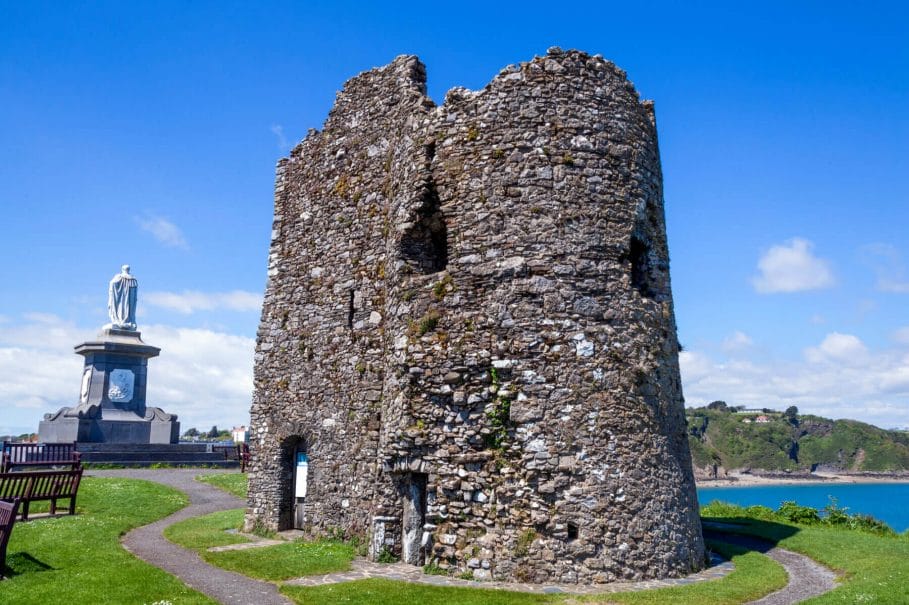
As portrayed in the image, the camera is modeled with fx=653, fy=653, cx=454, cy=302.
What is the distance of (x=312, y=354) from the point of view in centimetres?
1673

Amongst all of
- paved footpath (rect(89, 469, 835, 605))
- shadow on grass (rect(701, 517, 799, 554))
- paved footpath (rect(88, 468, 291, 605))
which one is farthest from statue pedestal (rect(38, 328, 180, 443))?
shadow on grass (rect(701, 517, 799, 554))

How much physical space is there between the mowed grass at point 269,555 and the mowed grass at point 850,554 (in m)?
8.35

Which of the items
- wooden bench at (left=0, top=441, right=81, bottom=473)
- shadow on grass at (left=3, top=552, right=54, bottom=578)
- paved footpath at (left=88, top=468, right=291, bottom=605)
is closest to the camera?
paved footpath at (left=88, top=468, right=291, bottom=605)

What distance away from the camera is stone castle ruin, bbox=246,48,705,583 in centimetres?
1145

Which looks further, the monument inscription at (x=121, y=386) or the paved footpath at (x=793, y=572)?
the monument inscription at (x=121, y=386)

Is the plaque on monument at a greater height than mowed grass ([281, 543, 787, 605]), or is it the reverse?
the plaque on monument

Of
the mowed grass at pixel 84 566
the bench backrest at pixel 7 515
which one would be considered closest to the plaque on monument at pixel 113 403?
the mowed grass at pixel 84 566

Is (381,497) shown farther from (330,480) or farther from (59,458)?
(59,458)

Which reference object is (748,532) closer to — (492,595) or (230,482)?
(492,595)

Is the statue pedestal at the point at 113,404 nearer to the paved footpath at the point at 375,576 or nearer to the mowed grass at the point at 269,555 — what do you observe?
the mowed grass at the point at 269,555

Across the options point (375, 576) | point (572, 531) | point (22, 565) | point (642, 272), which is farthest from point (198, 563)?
point (642, 272)

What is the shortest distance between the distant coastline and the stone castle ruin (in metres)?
107

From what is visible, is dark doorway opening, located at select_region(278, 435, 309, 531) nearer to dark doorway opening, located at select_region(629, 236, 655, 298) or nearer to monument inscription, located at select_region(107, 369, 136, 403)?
dark doorway opening, located at select_region(629, 236, 655, 298)

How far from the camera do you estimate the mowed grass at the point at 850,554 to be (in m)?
9.69
